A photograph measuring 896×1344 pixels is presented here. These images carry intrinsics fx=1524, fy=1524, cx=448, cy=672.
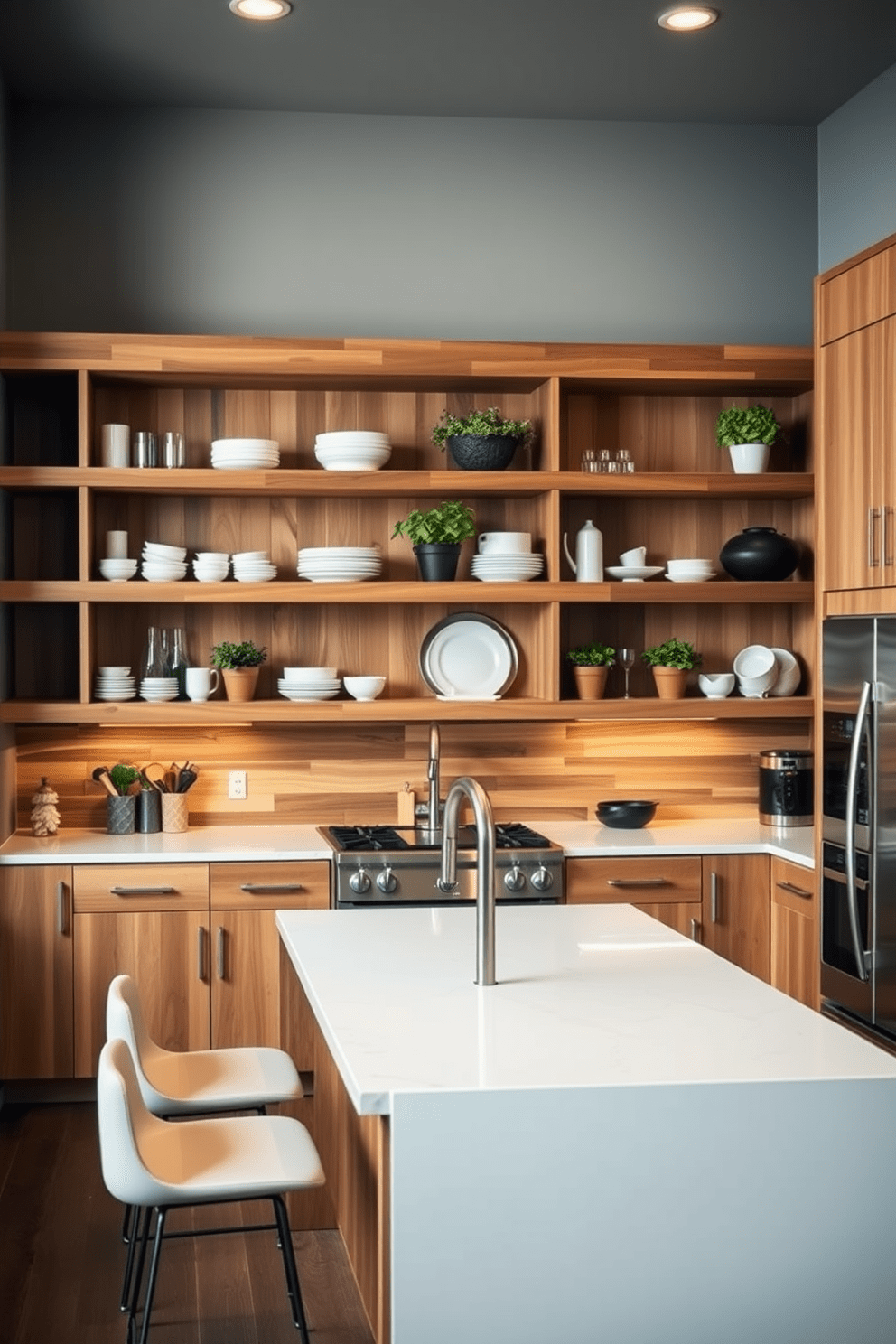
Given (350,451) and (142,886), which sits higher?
(350,451)

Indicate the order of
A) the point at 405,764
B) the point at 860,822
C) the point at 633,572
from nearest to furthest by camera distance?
1. the point at 860,822
2. the point at 633,572
3. the point at 405,764

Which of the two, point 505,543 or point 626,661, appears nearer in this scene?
point 505,543

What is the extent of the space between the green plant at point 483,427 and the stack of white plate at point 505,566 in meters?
0.41

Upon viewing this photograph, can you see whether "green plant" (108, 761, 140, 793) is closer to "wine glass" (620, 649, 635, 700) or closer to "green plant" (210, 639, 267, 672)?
"green plant" (210, 639, 267, 672)

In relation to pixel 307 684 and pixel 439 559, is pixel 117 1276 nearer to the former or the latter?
pixel 307 684

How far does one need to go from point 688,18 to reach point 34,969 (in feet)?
11.6

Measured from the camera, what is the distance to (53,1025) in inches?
188

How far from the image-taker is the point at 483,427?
17.1 ft

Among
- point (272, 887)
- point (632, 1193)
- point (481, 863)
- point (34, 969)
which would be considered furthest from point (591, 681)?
point (632, 1193)

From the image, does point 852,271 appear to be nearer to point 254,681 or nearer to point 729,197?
point 729,197

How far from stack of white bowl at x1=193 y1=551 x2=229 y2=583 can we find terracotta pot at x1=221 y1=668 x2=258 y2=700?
32 centimetres

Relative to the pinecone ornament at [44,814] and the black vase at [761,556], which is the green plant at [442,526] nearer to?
the black vase at [761,556]

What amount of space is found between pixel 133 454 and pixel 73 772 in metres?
1.14

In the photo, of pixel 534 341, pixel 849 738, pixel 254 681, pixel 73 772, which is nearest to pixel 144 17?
pixel 534 341
